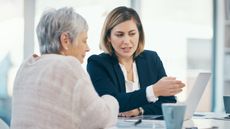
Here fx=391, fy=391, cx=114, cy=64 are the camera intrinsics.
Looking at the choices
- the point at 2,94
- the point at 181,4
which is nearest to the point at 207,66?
the point at 181,4

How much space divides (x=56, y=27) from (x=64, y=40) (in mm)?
55

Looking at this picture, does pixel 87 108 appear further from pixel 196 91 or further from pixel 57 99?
pixel 196 91

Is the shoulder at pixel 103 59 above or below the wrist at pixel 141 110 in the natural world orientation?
above

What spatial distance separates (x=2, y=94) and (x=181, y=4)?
77.3 inches

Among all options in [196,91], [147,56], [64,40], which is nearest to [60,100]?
[64,40]

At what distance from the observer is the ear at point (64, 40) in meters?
1.40

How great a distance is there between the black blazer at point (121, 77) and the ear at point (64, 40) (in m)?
0.59

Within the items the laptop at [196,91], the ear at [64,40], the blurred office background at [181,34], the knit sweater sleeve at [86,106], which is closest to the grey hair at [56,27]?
the ear at [64,40]

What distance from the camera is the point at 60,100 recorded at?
1280mm

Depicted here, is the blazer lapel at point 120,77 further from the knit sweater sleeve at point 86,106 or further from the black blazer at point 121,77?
the knit sweater sleeve at point 86,106

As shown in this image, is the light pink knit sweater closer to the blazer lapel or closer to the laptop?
the laptop

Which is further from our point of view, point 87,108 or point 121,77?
point 121,77

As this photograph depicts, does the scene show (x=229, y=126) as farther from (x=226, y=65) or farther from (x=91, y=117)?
(x=226, y=65)

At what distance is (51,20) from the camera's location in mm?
1403
